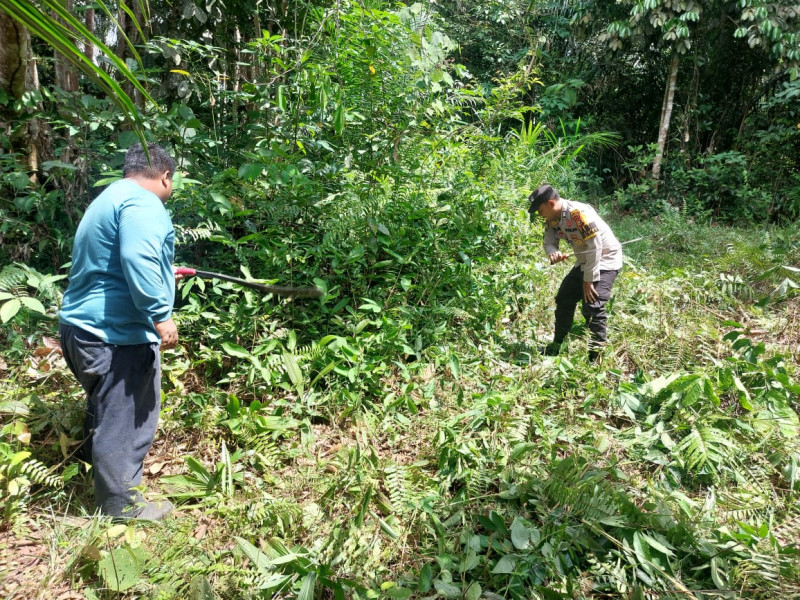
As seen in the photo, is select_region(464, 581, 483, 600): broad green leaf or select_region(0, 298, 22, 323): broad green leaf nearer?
select_region(464, 581, 483, 600): broad green leaf

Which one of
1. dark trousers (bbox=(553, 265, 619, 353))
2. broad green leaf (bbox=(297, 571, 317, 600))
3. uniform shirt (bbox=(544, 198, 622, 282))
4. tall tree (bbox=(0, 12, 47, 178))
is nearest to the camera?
broad green leaf (bbox=(297, 571, 317, 600))

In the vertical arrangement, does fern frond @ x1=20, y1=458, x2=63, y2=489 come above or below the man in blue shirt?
below

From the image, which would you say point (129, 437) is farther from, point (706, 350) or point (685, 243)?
point (685, 243)

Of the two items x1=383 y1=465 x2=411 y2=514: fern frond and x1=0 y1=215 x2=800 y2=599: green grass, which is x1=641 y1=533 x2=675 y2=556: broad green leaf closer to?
x1=0 y1=215 x2=800 y2=599: green grass

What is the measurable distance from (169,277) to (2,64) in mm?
2447

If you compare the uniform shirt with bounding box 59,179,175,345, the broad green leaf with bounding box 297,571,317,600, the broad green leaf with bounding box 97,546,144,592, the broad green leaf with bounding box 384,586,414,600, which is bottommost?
the broad green leaf with bounding box 97,546,144,592

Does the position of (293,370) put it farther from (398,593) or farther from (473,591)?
(473,591)

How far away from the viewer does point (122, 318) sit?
2340 mm

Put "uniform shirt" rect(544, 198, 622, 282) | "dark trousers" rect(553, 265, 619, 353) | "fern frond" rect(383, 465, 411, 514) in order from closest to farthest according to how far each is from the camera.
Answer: "fern frond" rect(383, 465, 411, 514) < "uniform shirt" rect(544, 198, 622, 282) < "dark trousers" rect(553, 265, 619, 353)

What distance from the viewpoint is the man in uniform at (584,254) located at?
364 cm

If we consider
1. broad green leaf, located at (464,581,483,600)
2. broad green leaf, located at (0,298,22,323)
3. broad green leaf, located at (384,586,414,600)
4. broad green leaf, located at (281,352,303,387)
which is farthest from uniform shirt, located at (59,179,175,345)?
broad green leaf, located at (464,581,483,600)

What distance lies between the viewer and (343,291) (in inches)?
148

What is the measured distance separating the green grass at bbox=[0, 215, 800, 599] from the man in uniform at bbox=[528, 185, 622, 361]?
252 mm

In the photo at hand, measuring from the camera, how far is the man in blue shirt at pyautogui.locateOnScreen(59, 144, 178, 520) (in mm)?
2270
